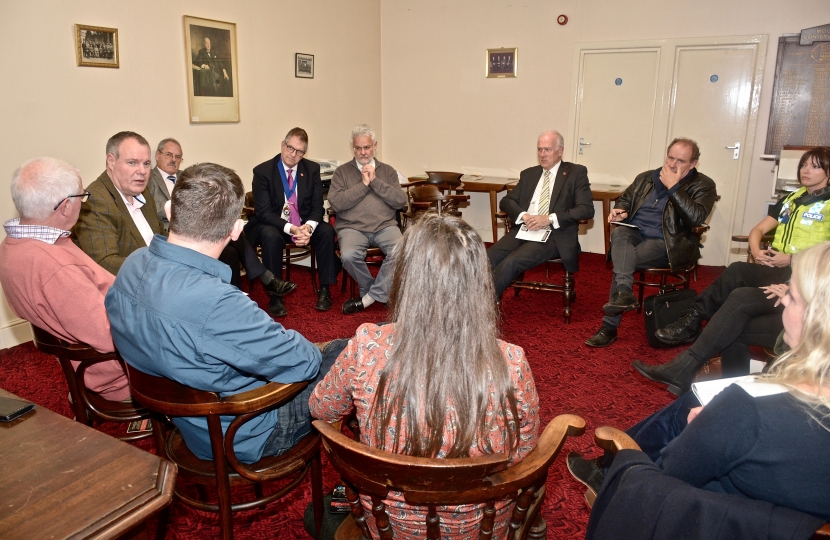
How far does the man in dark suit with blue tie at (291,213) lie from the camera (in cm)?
467

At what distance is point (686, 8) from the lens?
5.65 meters

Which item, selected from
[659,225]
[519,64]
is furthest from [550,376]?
[519,64]

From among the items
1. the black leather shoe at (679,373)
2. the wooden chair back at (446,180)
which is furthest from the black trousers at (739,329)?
the wooden chair back at (446,180)

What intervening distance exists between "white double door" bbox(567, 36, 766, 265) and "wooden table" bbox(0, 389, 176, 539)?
5.82 m

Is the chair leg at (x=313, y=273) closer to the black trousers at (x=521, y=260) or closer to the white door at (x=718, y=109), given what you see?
the black trousers at (x=521, y=260)

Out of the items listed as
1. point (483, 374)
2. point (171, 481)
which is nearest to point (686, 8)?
point (483, 374)

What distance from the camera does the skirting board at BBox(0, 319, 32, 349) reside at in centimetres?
394

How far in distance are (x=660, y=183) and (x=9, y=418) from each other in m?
4.03

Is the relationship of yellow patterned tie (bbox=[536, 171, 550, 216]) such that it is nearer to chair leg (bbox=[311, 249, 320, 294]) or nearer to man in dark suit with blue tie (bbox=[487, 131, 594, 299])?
man in dark suit with blue tie (bbox=[487, 131, 594, 299])

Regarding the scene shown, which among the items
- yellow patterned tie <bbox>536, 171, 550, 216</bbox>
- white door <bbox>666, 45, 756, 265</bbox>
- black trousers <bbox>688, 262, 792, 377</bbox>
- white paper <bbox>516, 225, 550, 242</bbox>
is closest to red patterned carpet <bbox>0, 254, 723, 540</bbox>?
black trousers <bbox>688, 262, 792, 377</bbox>

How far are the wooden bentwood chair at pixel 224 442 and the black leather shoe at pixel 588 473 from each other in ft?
2.81

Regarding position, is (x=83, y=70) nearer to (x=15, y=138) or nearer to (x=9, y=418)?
(x=15, y=138)

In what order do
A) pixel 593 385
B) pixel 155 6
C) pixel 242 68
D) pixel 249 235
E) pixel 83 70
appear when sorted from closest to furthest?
pixel 593 385 < pixel 83 70 < pixel 155 6 < pixel 249 235 < pixel 242 68

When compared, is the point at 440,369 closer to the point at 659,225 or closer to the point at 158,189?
the point at 659,225
